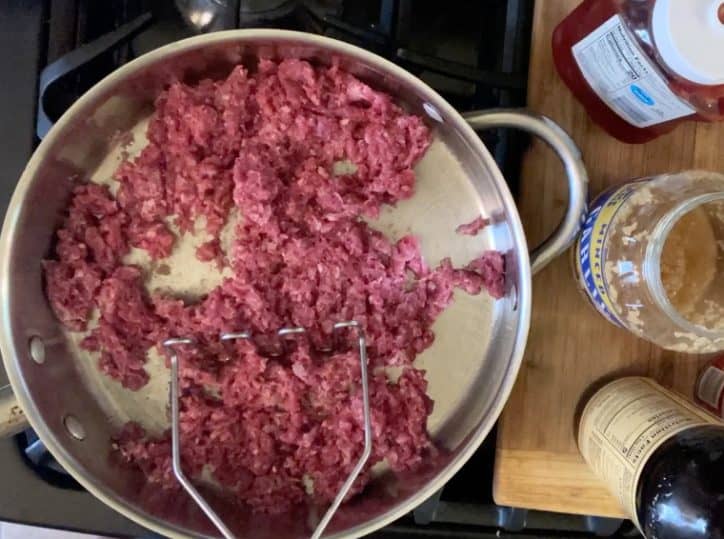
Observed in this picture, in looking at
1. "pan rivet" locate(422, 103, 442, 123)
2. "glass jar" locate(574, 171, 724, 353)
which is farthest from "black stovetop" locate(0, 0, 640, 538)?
"glass jar" locate(574, 171, 724, 353)

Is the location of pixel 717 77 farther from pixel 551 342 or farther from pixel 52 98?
pixel 52 98

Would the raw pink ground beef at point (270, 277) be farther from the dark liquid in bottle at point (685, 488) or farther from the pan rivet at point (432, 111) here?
the dark liquid in bottle at point (685, 488)

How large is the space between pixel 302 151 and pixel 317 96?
0.19ft

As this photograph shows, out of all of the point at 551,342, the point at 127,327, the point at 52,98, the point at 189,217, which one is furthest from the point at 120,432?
the point at 551,342

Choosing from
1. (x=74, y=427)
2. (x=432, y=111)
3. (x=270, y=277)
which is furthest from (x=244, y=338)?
(x=432, y=111)

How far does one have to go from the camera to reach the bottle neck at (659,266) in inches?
25.4

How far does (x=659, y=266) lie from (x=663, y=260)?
0.03 m

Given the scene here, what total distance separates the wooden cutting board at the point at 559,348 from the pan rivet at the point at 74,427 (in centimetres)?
42

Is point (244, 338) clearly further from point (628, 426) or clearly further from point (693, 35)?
point (693, 35)

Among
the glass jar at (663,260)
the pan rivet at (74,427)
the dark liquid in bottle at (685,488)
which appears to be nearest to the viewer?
the dark liquid in bottle at (685,488)

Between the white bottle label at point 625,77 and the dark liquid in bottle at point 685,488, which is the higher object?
the white bottle label at point 625,77

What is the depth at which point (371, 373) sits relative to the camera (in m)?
0.81

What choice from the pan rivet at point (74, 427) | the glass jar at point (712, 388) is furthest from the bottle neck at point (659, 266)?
the pan rivet at point (74, 427)

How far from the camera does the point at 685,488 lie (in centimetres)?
58
